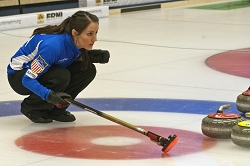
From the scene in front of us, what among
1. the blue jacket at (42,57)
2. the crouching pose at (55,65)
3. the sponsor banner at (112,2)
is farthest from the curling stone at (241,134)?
the sponsor banner at (112,2)

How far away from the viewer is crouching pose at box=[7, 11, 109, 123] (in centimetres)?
476

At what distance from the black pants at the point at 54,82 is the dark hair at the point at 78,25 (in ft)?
0.31

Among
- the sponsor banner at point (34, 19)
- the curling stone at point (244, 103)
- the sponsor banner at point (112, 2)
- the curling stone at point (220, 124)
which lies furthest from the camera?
the sponsor banner at point (112, 2)

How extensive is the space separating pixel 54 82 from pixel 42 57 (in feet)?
0.74

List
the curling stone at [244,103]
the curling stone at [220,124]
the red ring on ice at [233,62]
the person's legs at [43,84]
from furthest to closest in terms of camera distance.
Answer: the red ring on ice at [233,62], the curling stone at [244,103], the person's legs at [43,84], the curling stone at [220,124]

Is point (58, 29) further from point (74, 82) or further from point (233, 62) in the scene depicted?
point (233, 62)

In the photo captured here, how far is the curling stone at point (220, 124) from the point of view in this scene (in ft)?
14.8

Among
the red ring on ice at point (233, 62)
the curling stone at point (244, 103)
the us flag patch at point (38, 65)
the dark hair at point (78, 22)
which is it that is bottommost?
the red ring on ice at point (233, 62)

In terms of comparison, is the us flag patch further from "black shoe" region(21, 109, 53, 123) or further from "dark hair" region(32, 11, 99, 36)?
"black shoe" region(21, 109, 53, 123)

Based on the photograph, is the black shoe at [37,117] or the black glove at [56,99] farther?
the black shoe at [37,117]

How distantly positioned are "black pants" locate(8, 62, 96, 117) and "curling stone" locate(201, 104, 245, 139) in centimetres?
106

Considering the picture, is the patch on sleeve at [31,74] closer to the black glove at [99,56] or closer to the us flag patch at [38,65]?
the us flag patch at [38,65]

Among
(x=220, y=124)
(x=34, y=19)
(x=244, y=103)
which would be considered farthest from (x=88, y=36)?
(x=34, y=19)

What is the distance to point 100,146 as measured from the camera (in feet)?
14.9
